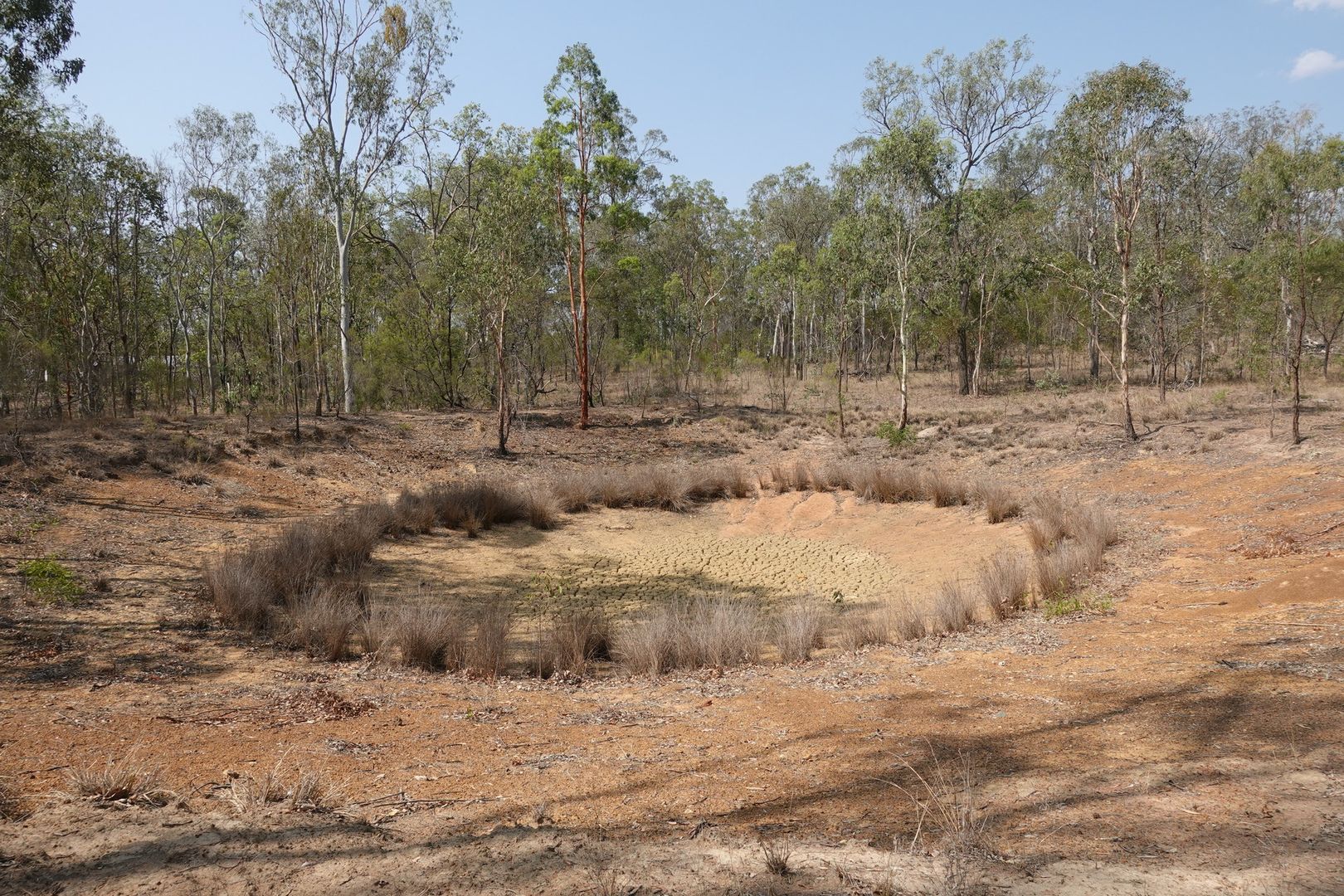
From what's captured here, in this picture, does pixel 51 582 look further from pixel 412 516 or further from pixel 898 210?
pixel 898 210

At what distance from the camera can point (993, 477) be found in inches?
697

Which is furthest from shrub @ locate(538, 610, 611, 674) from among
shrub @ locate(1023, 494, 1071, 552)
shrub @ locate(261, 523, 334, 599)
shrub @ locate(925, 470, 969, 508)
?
shrub @ locate(925, 470, 969, 508)

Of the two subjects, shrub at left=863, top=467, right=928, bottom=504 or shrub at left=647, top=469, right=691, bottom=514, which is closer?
shrub at left=863, top=467, right=928, bottom=504

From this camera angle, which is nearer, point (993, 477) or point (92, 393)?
point (993, 477)

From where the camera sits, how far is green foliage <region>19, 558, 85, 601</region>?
7.59 m

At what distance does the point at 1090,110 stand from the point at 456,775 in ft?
60.7

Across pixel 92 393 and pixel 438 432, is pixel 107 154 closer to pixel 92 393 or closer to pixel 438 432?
pixel 92 393

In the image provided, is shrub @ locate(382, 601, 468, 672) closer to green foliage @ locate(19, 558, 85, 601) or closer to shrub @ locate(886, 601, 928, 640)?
green foliage @ locate(19, 558, 85, 601)

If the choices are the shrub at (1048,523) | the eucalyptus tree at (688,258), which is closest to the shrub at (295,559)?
the shrub at (1048,523)

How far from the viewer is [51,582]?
25.0 feet

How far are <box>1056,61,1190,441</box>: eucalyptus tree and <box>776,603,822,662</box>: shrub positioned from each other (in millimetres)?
12198

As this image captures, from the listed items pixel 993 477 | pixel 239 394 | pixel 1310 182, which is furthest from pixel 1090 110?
pixel 239 394

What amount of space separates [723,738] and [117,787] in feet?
11.3

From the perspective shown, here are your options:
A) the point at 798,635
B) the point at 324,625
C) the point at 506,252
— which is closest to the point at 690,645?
the point at 798,635
